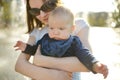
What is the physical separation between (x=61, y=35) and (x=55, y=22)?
92 millimetres

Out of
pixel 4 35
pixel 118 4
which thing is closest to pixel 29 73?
pixel 4 35

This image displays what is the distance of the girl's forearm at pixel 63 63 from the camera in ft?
10.3

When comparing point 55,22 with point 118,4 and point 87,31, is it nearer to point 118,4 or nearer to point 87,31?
point 87,31

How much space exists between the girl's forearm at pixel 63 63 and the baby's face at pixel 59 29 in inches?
6.1

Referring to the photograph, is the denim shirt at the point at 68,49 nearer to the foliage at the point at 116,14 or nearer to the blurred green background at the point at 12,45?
the blurred green background at the point at 12,45

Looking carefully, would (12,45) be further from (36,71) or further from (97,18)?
(97,18)

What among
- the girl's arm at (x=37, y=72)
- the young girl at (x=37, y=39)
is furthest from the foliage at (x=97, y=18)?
the girl's arm at (x=37, y=72)

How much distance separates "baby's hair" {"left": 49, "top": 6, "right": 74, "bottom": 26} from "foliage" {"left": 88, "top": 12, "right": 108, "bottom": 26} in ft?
135

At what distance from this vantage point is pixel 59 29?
122 inches

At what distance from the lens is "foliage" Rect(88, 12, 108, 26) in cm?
4533

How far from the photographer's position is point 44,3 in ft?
11.0

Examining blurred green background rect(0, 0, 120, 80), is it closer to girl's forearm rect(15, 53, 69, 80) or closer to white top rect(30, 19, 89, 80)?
white top rect(30, 19, 89, 80)

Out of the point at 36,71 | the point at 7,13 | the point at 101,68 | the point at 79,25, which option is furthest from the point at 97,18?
the point at 101,68

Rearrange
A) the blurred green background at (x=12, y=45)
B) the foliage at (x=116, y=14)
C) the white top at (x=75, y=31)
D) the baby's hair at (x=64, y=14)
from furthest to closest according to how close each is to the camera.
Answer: the foliage at (x=116, y=14)
the blurred green background at (x=12, y=45)
the white top at (x=75, y=31)
the baby's hair at (x=64, y=14)
